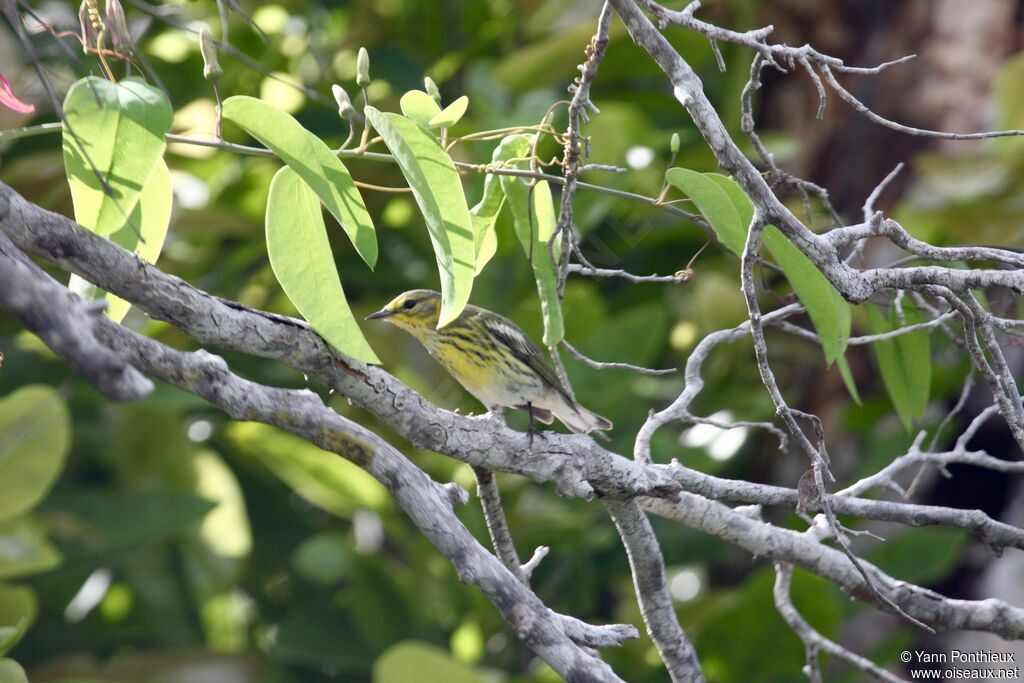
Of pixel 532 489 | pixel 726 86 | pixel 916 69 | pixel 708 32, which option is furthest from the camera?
pixel 916 69

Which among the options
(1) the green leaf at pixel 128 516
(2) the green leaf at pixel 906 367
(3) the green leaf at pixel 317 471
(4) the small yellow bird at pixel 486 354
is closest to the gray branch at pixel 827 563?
(2) the green leaf at pixel 906 367

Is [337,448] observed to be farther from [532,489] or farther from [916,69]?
[916,69]

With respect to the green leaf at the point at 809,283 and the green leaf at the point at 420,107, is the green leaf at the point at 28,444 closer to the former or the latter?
the green leaf at the point at 420,107

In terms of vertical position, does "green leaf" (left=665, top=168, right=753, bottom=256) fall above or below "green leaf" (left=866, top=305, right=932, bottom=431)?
above

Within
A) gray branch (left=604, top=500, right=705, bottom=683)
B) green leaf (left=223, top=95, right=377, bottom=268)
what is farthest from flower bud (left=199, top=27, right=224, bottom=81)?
gray branch (left=604, top=500, right=705, bottom=683)

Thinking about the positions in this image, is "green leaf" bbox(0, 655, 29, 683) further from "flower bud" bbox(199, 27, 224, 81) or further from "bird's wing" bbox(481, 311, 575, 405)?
"bird's wing" bbox(481, 311, 575, 405)

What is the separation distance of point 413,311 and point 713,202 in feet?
6.03

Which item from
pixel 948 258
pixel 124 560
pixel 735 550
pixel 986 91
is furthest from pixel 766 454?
pixel 948 258

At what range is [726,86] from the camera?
5.12 metres

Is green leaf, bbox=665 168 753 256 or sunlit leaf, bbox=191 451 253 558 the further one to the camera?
sunlit leaf, bbox=191 451 253 558

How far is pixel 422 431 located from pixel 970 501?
3662 millimetres

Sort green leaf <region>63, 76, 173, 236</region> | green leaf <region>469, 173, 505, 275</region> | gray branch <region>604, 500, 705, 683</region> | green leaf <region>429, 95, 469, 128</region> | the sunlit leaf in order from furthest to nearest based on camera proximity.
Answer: the sunlit leaf < gray branch <region>604, 500, 705, 683</region> < green leaf <region>469, 173, 505, 275</region> < green leaf <region>429, 95, 469, 128</region> < green leaf <region>63, 76, 173, 236</region>

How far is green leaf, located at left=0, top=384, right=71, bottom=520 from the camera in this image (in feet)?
9.98

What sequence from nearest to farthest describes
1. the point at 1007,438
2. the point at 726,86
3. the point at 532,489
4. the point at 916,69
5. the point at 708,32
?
the point at 708,32 → the point at 532,489 → the point at 1007,438 → the point at 726,86 → the point at 916,69
